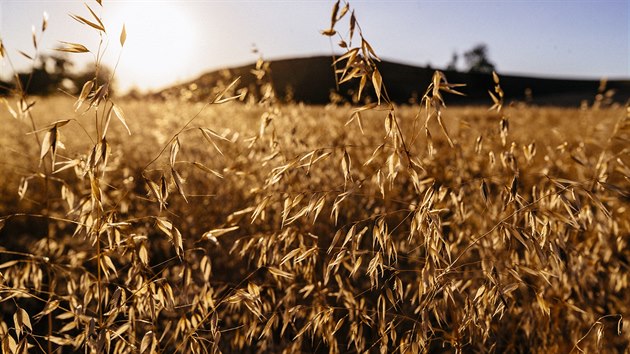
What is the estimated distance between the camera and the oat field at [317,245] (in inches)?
56.9

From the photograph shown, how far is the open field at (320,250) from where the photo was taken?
4.90 ft

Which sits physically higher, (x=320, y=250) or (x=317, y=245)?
(x=317, y=245)

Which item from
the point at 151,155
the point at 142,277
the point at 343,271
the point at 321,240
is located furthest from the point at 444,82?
the point at 151,155

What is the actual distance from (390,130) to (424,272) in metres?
0.45

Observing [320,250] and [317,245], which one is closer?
[317,245]

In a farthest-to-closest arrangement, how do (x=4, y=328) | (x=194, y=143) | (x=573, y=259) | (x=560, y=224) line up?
(x=194, y=143) → (x=573, y=259) → (x=560, y=224) → (x=4, y=328)

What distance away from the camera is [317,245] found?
302 cm

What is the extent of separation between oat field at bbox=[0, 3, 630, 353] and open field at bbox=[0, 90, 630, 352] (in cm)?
2

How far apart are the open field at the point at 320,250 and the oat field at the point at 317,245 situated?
0.06ft

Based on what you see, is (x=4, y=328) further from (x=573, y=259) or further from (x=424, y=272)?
(x=573, y=259)

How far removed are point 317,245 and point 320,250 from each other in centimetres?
21

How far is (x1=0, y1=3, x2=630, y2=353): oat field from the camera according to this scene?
4.75ft

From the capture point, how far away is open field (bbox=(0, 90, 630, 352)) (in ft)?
4.90

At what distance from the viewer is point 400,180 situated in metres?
4.58
